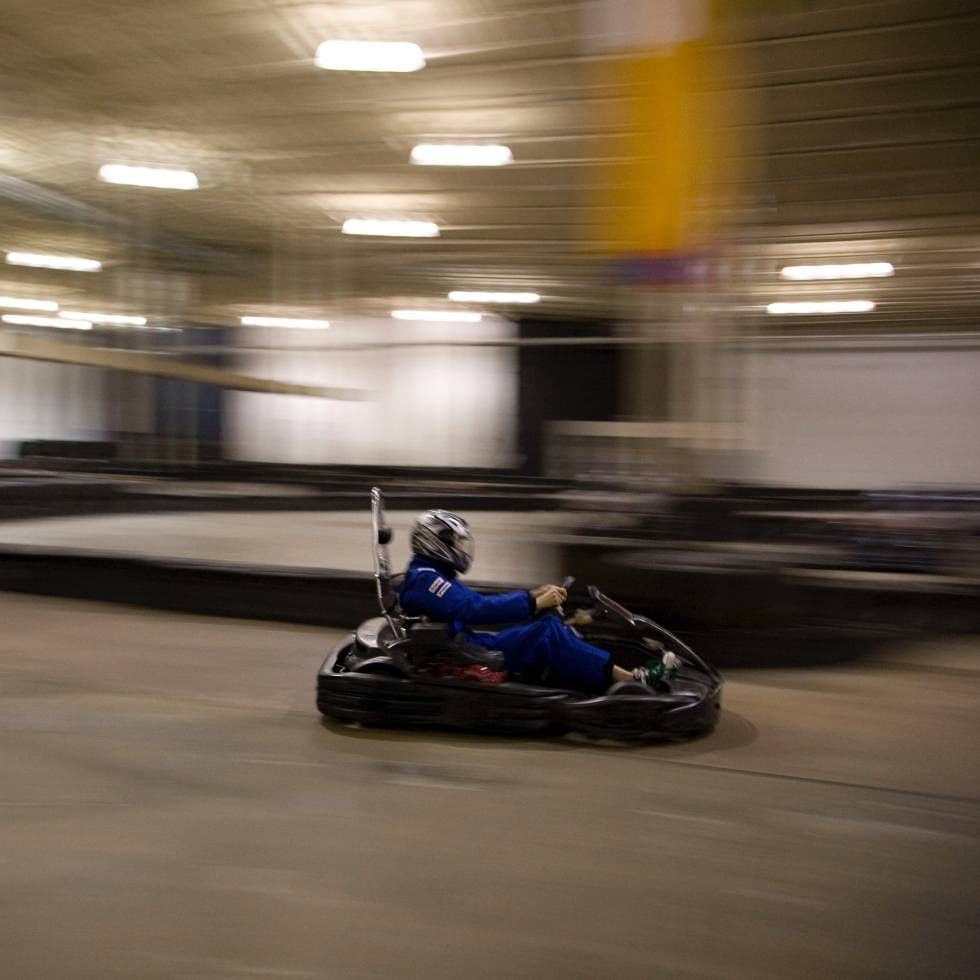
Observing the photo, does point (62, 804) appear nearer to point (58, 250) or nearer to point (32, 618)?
point (32, 618)

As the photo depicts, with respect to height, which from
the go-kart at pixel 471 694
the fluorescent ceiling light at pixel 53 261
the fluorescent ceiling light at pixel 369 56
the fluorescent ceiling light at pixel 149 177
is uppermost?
the fluorescent ceiling light at pixel 149 177

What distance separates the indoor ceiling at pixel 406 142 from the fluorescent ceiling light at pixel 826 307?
1.37 metres

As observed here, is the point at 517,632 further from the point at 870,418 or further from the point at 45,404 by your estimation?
the point at 870,418

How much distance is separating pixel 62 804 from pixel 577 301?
15506 mm

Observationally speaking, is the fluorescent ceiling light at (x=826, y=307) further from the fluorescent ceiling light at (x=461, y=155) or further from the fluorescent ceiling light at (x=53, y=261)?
the fluorescent ceiling light at (x=53, y=261)

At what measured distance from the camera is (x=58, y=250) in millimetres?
12766

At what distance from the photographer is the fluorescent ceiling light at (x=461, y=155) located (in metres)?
8.87

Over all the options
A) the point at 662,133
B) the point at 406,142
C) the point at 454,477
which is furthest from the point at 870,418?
the point at 662,133

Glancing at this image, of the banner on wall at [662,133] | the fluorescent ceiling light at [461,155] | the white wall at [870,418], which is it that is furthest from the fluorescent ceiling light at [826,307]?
the banner on wall at [662,133]

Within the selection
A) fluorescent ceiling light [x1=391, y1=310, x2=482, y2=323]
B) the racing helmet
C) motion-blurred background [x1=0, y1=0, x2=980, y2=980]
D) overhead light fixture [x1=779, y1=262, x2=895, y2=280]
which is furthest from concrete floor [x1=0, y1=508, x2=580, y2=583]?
overhead light fixture [x1=779, y1=262, x2=895, y2=280]

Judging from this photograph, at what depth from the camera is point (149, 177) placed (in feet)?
33.2

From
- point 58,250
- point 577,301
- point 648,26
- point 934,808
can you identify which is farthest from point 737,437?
point 577,301

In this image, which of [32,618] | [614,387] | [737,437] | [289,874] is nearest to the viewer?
[289,874]

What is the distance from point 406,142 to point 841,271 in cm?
782
